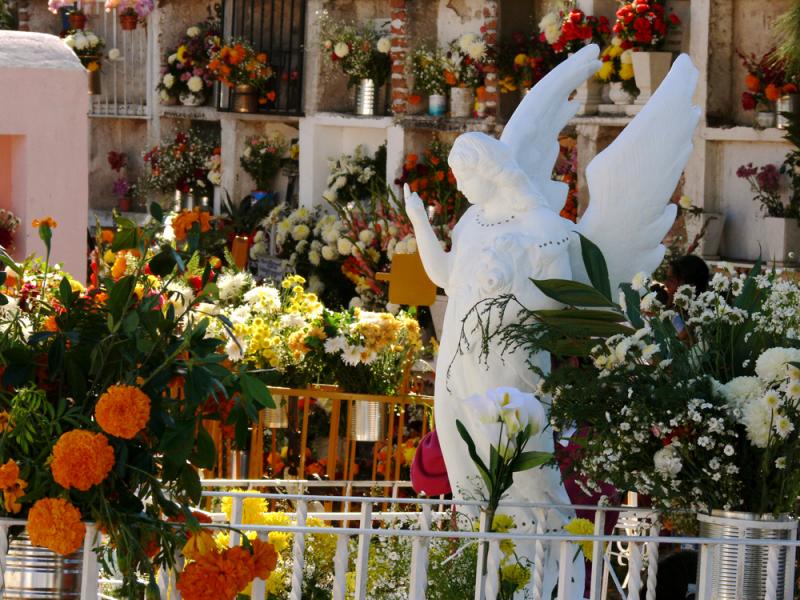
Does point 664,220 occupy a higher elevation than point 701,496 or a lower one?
higher

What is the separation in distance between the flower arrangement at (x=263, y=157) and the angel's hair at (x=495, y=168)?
7.75 metres

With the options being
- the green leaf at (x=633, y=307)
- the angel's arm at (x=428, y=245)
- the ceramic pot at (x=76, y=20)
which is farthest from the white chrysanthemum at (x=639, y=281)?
the ceramic pot at (x=76, y=20)

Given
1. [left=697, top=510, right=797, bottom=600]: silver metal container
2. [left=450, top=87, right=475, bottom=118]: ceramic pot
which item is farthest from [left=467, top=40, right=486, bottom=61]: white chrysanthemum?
[left=697, top=510, right=797, bottom=600]: silver metal container

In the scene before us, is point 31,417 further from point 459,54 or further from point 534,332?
point 459,54

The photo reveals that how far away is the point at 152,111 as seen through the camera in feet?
42.8

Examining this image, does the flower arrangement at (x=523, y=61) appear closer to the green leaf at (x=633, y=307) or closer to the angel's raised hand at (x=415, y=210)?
the angel's raised hand at (x=415, y=210)

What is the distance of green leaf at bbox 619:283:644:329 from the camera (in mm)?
3445

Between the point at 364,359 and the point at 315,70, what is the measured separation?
216 inches

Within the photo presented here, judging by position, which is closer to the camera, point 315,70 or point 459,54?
point 459,54

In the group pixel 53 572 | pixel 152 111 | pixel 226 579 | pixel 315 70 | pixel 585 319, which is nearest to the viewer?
pixel 226 579

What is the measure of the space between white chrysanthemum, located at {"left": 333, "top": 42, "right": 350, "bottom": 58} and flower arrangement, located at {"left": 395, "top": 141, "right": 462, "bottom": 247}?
0.99m

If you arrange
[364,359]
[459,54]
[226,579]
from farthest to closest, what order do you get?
[459,54] < [364,359] < [226,579]

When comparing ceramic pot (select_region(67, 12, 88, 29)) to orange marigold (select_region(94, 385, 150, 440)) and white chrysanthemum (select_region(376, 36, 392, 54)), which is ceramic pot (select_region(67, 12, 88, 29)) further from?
orange marigold (select_region(94, 385, 150, 440))

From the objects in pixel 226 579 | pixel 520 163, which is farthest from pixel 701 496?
pixel 520 163
